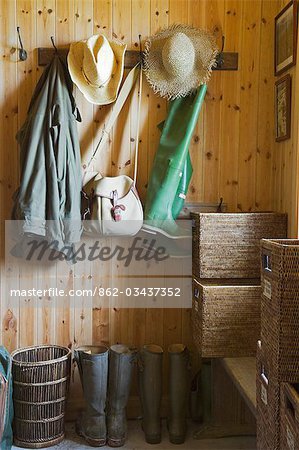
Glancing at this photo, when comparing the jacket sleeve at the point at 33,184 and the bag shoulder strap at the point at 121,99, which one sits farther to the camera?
the bag shoulder strap at the point at 121,99

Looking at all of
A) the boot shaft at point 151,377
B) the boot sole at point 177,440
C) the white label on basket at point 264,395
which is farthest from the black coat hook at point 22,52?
the boot sole at point 177,440

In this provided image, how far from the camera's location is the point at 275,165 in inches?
111

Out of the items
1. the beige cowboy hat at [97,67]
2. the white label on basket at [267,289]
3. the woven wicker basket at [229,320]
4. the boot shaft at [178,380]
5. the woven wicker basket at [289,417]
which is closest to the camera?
the woven wicker basket at [289,417]

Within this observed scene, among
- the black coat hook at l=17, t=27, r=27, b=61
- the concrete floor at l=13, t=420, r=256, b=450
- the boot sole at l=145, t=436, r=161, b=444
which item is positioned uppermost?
the black coat hook at l=17, t=27, r=27, b=61

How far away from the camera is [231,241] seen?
250cm

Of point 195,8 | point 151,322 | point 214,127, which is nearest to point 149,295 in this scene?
point 151,322

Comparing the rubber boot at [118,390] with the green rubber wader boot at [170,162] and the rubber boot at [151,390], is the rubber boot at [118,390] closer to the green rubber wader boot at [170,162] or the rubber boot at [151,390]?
the rubber boot at [151,390]

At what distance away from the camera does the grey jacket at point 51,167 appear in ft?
8.04

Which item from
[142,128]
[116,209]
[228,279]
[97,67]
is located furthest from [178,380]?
[97,67]

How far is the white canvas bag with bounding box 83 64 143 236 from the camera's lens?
2561 millimetres

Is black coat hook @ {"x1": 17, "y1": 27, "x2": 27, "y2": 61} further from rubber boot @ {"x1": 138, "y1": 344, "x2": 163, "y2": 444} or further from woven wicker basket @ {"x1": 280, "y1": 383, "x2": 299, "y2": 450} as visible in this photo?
→ woven wicker basket @ {"x1": 280, "y1": 383, "x2": 299, "y2": 450}

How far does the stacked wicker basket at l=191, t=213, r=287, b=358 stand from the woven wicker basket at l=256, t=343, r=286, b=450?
575 millimetres

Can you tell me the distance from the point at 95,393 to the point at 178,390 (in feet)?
1.38

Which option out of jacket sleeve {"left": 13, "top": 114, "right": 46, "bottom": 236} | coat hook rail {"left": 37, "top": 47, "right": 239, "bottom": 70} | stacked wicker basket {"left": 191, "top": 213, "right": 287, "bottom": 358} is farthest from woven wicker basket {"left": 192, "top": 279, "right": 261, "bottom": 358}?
coat hook rail {"left": 37, "top": 47, "right": 239, "bottom": 70}
